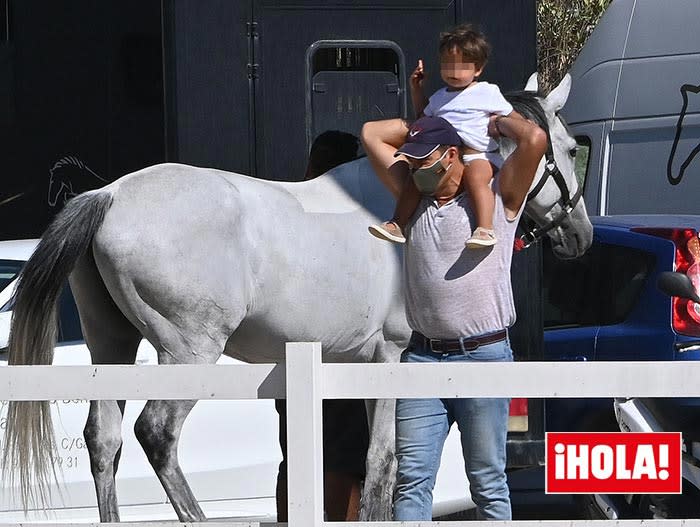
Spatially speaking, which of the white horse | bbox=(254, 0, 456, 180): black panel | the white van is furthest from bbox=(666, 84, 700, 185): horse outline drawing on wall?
the white horse

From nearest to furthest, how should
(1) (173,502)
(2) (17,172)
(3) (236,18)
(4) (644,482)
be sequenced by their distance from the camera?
(4) (644,482) < (1) (173,502) < (3) (236,18) < (2) (17,172)

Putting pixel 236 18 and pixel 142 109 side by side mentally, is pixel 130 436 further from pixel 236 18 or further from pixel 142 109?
pixel 236 18

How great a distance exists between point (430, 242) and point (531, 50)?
240 cm

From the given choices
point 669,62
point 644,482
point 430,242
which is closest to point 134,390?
point 430,242

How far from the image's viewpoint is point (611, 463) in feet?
13.1

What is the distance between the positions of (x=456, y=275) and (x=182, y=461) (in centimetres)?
232

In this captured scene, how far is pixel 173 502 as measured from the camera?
5363 mm

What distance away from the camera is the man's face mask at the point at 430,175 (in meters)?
4.46

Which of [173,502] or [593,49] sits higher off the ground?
[593,49]

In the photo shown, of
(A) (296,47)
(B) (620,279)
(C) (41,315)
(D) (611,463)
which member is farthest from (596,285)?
(D) (611,463)

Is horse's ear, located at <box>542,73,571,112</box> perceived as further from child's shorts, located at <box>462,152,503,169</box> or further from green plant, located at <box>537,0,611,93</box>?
green plant, located at <box>537,0,611,93</box>

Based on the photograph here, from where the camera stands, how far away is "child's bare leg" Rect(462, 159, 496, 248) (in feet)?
14.3

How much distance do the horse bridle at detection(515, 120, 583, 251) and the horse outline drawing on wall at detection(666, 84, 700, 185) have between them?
3906 mm

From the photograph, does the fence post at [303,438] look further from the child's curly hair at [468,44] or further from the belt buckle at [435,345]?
the child's curly hair at [468,44]
